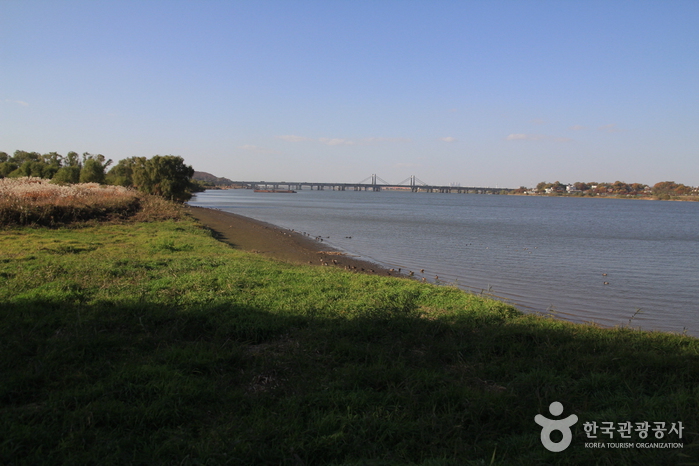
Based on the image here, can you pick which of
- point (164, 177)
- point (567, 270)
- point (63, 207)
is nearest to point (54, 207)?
point (63, 207)

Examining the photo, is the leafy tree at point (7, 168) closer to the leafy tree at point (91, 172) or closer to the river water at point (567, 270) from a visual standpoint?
the leafy tree at point (91, 172)

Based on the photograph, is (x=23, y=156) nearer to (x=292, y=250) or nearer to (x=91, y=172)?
(x=91, y=172)

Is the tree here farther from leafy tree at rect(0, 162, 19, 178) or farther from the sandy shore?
leafy tree at rect(0, 162, 19, 178)

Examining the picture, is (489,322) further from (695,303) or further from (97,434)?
(695,303)

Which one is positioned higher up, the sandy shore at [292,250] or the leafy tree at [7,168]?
the leafy tree at [7,168]

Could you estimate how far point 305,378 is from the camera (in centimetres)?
487

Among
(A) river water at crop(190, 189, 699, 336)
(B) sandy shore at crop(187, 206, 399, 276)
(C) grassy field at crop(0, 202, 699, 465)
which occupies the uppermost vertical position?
(C) grassy field at crop(0, 202, 699, 465)

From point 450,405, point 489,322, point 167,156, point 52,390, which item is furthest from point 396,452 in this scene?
point 167,156

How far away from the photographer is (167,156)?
45.2 metres

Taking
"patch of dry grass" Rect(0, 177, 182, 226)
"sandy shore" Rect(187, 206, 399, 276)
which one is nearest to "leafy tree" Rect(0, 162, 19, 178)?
"patch of dry grass" Rect(0, 177, 182, 226)

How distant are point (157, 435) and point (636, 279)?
18347 millimetres

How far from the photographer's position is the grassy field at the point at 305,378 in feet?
11.8

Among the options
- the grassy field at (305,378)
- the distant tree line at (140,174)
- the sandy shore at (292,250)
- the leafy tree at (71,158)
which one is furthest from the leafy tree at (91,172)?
the grassy field at (305,378)

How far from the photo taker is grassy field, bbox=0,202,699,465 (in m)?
3.60
